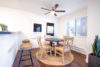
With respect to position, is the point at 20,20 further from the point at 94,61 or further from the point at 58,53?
the point at 94,61

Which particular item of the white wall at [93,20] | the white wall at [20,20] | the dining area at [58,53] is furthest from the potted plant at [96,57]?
the white wall at [20,20]

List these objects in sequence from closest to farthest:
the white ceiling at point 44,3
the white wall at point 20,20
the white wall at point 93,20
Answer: the white wall at point 93,20 < the white ceiling at point 44,3 < the white wall at point 20,20

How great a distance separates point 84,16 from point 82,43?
1.48m

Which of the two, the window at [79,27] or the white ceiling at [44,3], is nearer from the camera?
the white ceiling at [44,3]

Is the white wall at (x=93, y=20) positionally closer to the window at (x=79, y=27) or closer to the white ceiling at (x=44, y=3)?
the white ceiling at (x=44, y=3)

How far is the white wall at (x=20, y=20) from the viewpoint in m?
2.75

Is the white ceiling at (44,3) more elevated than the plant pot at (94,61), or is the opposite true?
the white ceiling at (44,3)

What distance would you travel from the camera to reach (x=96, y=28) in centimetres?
163

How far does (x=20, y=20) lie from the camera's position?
122 inches

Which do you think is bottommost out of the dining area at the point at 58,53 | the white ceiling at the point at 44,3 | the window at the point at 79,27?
the dining area at the point at 58,53

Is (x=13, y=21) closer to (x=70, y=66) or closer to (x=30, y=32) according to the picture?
(x=30, y=32)

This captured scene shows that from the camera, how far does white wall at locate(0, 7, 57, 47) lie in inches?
108

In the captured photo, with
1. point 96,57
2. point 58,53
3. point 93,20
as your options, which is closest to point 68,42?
point 58,53

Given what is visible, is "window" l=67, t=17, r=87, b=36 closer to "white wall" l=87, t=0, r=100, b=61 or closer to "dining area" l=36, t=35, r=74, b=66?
"white wall" l=87, t=0, r=100, b=61
